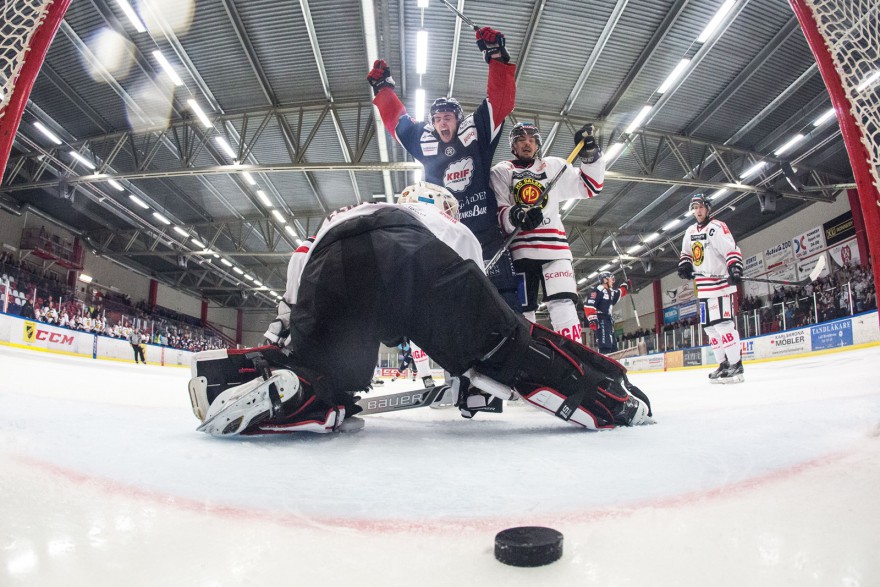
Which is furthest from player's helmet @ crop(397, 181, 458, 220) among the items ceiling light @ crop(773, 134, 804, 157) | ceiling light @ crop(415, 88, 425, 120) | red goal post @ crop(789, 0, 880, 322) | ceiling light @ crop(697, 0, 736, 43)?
A: ceiling light @ crop(773, 134, 804, 157)

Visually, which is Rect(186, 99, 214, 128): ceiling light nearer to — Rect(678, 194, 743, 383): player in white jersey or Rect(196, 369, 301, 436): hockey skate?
Rect(678, 194, 743, 383): player in white jersey

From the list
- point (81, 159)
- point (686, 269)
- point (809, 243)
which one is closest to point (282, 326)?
point (686, 269)

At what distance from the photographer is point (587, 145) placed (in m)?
2.71

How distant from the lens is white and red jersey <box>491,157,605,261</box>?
277 cm

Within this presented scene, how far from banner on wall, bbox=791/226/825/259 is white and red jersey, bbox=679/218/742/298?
12218mm

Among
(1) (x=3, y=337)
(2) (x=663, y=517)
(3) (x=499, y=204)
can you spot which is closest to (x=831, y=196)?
(3) (x=499, y=204)

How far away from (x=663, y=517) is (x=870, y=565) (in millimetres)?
231

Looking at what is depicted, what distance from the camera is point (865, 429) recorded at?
1215 mm

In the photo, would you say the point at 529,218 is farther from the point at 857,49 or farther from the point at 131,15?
the point at 131,15

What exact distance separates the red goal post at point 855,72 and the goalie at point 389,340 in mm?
862

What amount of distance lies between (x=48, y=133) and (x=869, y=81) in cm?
1303

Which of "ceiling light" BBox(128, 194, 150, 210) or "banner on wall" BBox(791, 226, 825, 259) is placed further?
"banner on wall" BBox(791, 226, 825, 259)

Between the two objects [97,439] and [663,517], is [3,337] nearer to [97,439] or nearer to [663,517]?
[97,439]

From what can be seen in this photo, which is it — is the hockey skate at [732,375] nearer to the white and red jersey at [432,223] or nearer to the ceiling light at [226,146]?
the white and red jersey at [432,223]
